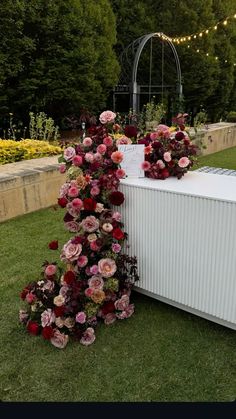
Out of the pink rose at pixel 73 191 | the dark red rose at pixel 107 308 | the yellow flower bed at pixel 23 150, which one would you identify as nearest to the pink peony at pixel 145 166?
the pink rose at pixel 73 191

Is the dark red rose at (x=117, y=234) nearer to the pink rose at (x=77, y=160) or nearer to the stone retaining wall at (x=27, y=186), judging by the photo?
the pink rose at (x=77, y=160)

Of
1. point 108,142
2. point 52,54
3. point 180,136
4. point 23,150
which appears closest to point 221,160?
point 23,150

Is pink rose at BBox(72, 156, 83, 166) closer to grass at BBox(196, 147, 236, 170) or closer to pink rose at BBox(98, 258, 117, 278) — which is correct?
pink rose at BBox(98, 258, 117, 278)

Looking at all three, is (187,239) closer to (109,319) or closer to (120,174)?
(120,174)

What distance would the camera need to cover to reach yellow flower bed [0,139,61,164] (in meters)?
4.37

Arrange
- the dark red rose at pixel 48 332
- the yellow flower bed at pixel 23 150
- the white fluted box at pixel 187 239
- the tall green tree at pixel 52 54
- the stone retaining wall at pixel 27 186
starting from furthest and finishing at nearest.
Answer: the tall green tree at pixel 52 54 < the yellow flower bed at pixel 23 150 < the stone retaining wall at pixel 27 186 < the dark red rose at pixel 48 332 < the white fluted box at pixel 187 239

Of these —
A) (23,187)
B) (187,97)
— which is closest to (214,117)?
(187,97)

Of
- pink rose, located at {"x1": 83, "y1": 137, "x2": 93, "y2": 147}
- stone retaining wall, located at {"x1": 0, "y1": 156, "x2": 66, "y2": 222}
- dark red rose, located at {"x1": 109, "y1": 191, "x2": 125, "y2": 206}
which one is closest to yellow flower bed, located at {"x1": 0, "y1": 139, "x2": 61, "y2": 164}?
stone retaining wall, located at {"x1": 0, "y1": 156, "x2": 66, "y2": 222}

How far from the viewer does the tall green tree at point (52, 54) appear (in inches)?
262

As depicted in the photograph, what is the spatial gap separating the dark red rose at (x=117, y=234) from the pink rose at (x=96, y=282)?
Result: 9.8 inches

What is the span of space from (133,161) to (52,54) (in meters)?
6.02
